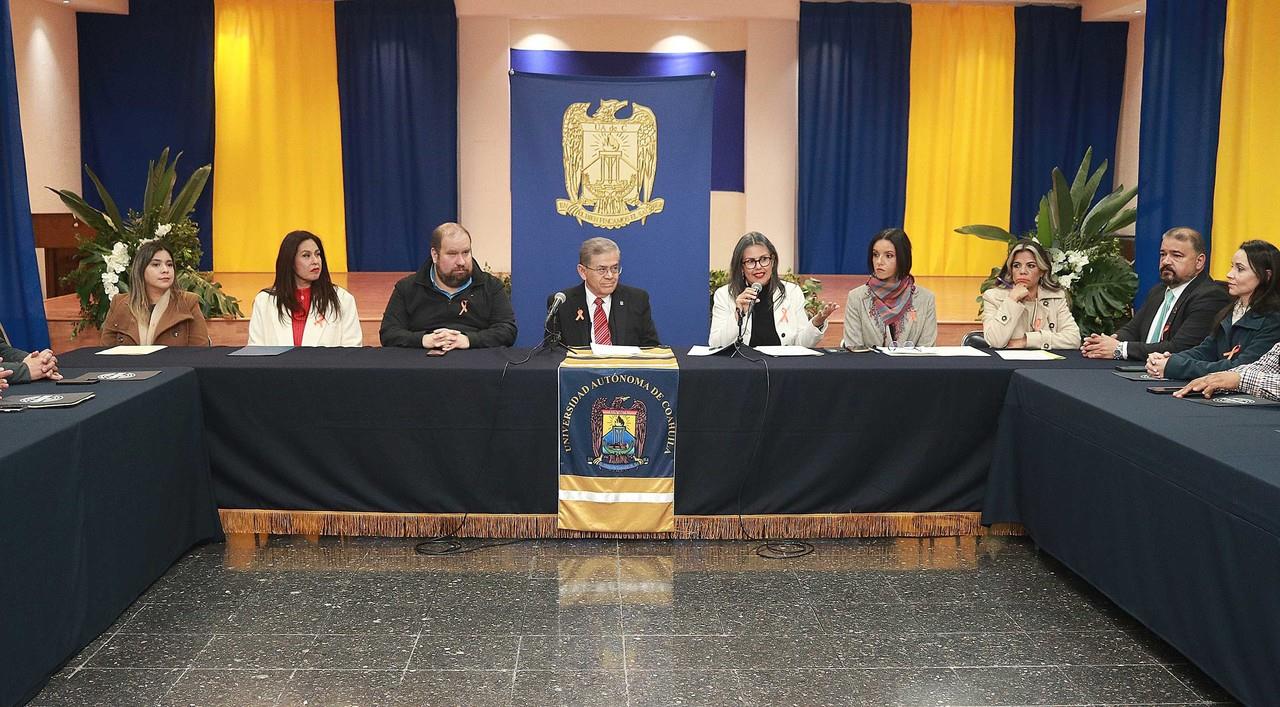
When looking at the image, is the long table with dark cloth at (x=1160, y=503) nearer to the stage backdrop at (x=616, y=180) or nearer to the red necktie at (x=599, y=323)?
the red necktie at (x=599, y=323)

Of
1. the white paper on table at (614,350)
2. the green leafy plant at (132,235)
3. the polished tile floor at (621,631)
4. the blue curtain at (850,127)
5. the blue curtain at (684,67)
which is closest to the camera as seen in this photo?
the polished tile floor at (621,631)

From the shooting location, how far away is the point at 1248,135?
5203mm

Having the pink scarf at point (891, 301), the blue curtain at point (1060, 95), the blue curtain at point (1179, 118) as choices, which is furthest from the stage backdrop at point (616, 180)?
the blue curtain at point (1060, 95)

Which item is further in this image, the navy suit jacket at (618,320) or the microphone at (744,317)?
the navy suit jacket at (618,320)

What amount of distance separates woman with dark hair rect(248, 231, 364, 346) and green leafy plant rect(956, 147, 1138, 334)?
3089 millimetres

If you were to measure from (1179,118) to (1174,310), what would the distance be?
1107mm

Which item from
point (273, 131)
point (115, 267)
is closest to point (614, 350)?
point (115, 267)

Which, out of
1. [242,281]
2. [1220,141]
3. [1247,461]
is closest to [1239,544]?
[1247,461]

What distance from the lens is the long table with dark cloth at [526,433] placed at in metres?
3.78

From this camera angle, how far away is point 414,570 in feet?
11.6

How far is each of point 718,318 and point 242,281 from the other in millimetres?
7515

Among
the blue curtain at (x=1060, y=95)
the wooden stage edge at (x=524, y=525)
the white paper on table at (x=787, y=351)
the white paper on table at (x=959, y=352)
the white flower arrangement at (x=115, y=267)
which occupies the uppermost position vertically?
the blue curtain at (x=1060, y=95)

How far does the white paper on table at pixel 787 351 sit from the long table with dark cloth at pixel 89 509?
198 cm

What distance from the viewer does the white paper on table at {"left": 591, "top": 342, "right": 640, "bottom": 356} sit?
13.1 ft
